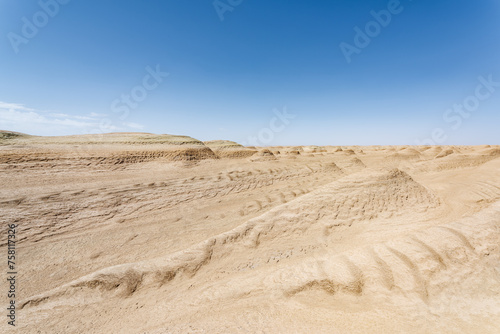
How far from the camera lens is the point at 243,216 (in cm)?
850

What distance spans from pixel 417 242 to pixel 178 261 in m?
6.17

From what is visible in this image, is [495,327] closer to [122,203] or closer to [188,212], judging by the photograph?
[188,212]

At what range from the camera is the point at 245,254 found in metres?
5.82

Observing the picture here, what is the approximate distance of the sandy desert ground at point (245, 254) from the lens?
369cm

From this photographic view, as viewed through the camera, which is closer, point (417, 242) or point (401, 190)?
point (417, 242)

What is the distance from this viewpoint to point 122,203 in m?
8.90

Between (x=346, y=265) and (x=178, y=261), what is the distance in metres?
4.32

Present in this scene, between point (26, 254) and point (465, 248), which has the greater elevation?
point (465, 248)

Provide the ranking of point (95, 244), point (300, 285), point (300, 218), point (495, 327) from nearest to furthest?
point (495, 327), point (300, 285), point (95, 244), point (300, 218)

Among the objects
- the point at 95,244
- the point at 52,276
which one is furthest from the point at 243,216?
the point at 52,276

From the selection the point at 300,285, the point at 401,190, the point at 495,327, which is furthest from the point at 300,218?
the point at 401,190

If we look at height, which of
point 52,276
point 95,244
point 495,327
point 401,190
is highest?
point 401,190

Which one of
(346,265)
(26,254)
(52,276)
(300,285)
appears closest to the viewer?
(300,285)

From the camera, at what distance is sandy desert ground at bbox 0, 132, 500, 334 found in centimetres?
369
